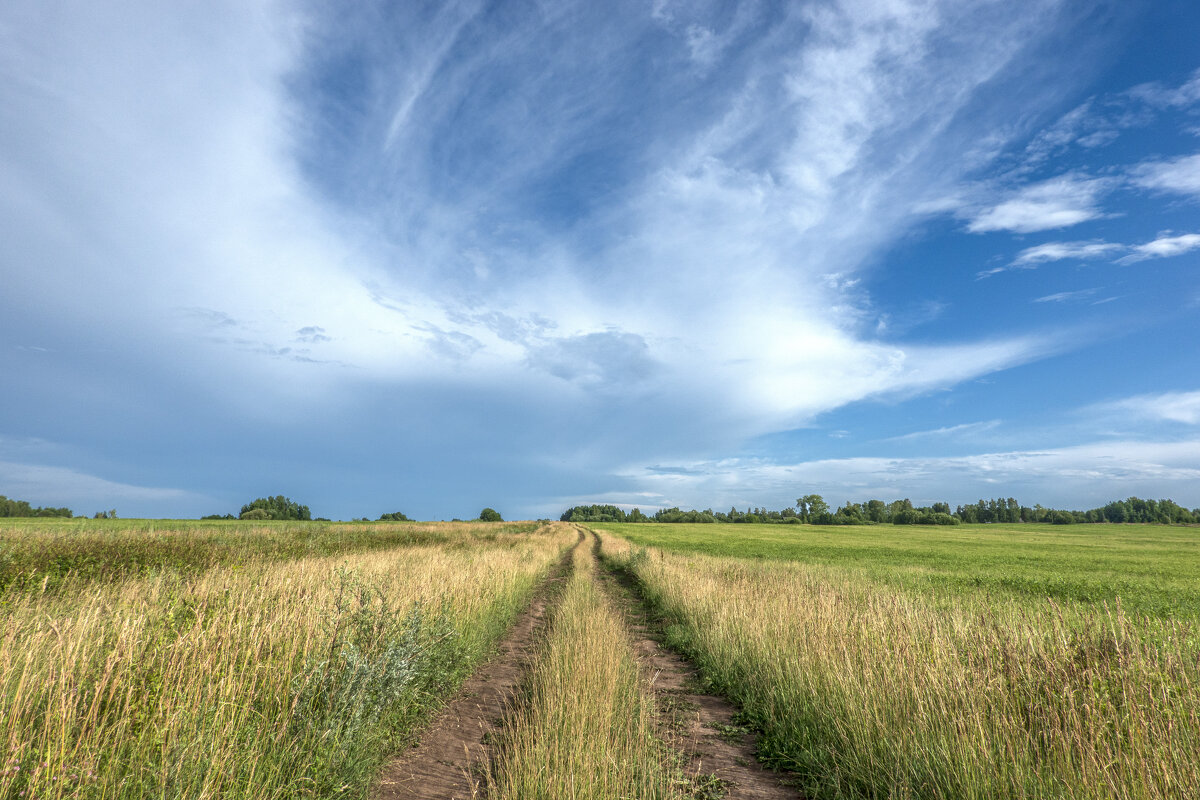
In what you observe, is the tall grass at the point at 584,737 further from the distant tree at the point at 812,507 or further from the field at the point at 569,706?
the distant tree at the point at 812,507

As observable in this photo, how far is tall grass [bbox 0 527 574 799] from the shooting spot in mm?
3240

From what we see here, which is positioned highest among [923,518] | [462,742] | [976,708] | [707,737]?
[976,708]

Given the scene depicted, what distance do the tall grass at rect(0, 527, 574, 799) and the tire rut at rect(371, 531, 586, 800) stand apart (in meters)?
0.29

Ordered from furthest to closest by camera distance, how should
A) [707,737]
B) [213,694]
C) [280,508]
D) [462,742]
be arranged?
[280,508] < [707,737] < [462,742] < [213,694]

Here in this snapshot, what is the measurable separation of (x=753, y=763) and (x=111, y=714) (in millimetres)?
6110

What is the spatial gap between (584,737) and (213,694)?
10.7 feet

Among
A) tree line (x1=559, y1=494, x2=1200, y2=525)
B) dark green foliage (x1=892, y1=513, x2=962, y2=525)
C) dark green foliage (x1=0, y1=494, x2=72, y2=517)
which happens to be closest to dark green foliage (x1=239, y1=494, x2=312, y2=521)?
dark green foliage (x1=0, y1=494, x2=72, y2=517)

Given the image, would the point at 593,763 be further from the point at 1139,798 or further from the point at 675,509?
the point at 675,509

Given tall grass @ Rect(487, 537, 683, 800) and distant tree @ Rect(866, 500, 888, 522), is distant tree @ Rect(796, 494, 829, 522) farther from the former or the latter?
tall grass @ Rect(487, 537, 683, 800)

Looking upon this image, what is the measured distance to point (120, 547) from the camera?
1647 cm

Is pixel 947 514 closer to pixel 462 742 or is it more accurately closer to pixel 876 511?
pixel 876 511

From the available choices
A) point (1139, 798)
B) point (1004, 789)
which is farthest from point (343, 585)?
point (1139, 798)

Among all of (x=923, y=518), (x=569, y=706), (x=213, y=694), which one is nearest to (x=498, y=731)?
(x=569, y=706)

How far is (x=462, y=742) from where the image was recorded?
5.76 meters
